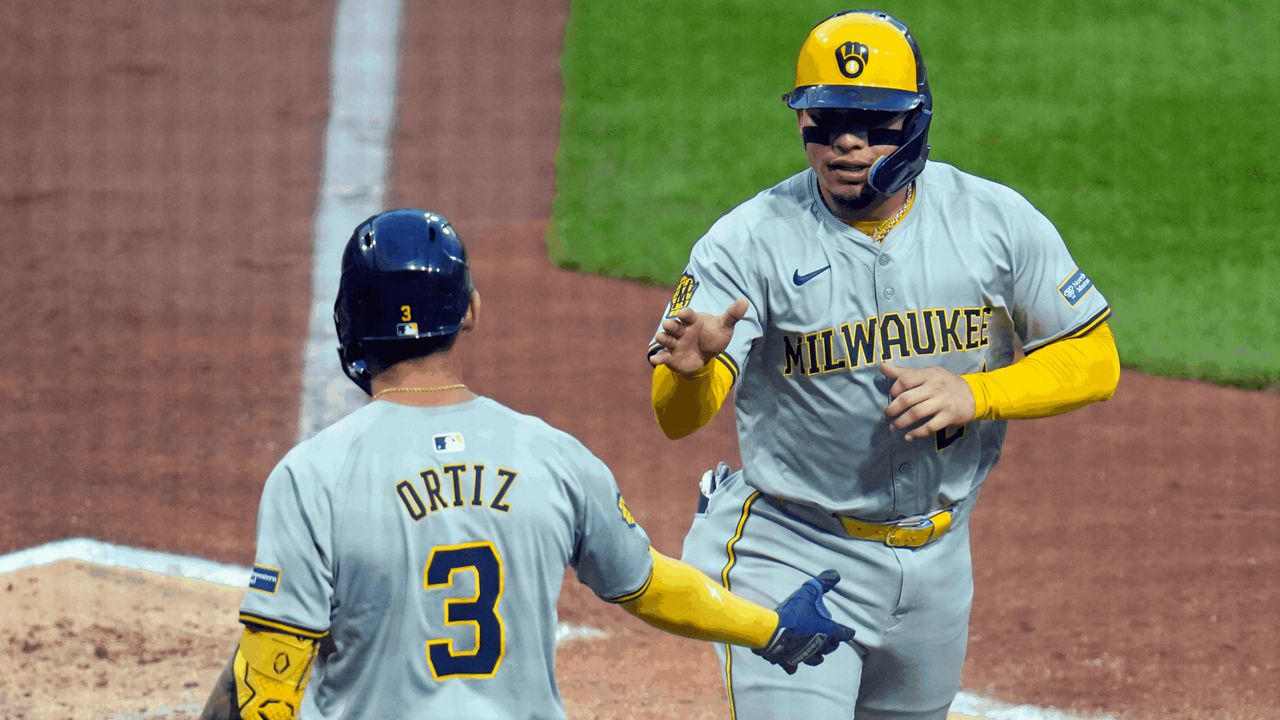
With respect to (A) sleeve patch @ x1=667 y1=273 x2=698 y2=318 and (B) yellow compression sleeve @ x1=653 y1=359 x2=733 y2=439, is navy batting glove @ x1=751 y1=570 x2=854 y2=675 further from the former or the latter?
(A) sleeve patch @ x1=667 y1=273 x2=698 y2=318

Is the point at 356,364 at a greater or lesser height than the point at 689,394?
greater

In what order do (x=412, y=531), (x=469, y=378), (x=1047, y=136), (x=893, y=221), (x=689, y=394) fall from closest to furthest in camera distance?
(x=412, y=531)
(x=689, y=394)
(x=893, y=221)
(x=469, y=378)
(x=1047, y=136)

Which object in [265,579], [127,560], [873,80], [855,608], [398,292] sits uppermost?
[873,80]

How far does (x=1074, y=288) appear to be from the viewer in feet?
12.1

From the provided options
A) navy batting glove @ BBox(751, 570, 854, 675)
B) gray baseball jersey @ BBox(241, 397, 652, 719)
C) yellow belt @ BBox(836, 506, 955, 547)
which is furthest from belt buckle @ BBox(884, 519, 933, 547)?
gray baseball jersey @ BBox(241, 397, 652, 719)

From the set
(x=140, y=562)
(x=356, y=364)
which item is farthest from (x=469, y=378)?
(x=356, y=364)

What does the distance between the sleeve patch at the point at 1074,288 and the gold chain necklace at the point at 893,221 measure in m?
0.38

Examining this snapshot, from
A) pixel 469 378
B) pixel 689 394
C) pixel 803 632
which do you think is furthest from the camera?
pixel 469 378

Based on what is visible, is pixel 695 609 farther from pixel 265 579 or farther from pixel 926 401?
pixel 265 579

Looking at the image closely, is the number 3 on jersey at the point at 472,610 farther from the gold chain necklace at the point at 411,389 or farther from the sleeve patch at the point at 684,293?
the sleeve patch at the point at 684,293

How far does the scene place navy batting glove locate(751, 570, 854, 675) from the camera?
3.33 meters

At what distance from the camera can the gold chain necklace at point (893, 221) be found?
3695 mm

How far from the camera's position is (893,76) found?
3.62 meters

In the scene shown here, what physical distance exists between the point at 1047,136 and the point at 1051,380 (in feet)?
21.9
